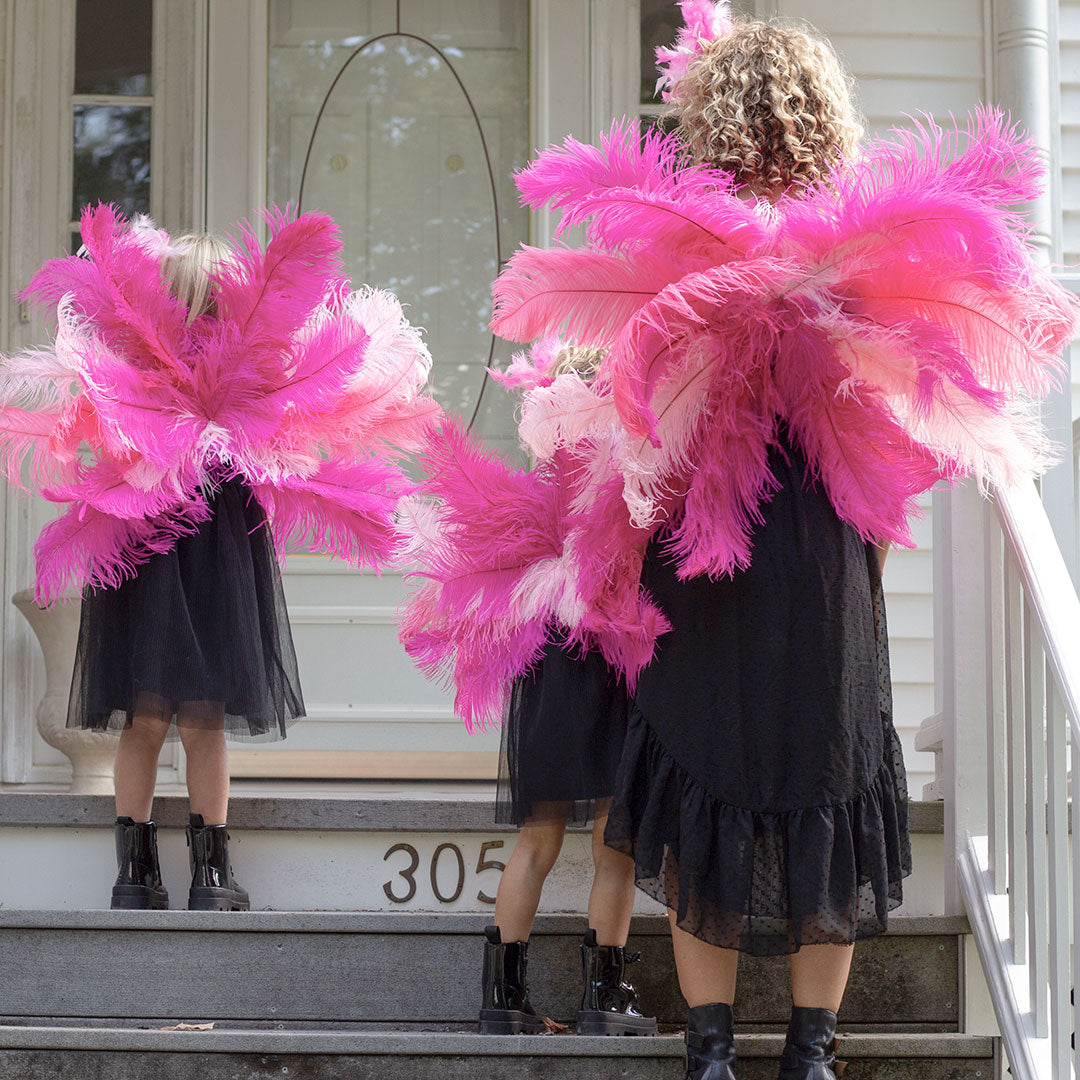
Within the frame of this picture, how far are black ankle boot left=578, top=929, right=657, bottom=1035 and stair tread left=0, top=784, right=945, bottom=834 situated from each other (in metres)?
0.50

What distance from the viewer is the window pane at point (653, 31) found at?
→ 4.59m

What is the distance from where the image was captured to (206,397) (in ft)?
9.84

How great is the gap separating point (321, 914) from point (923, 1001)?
1.15m

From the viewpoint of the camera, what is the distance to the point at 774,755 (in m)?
2.07

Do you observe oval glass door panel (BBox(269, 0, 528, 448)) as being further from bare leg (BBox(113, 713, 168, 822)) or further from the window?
bare leg (BBox(113, 713, 168, 822))

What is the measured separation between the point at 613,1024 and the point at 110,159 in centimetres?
320

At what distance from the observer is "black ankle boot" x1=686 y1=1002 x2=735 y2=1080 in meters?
2.08

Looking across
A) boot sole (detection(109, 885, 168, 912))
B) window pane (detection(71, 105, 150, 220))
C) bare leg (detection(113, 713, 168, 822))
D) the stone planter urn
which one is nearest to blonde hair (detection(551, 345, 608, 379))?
bare leg (detection(113, 713, 168, 822))

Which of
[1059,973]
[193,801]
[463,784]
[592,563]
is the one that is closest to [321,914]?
[193,801]

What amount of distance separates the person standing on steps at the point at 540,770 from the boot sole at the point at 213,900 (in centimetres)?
62

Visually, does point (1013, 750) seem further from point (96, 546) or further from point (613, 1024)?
point (96, 546)

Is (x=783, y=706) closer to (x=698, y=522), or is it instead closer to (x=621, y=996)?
(x=698, y=522)

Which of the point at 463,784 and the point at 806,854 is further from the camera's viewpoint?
the point at 463,784

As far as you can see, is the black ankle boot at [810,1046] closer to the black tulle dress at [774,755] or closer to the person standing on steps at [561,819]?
the black tulle dress at [774,755]
